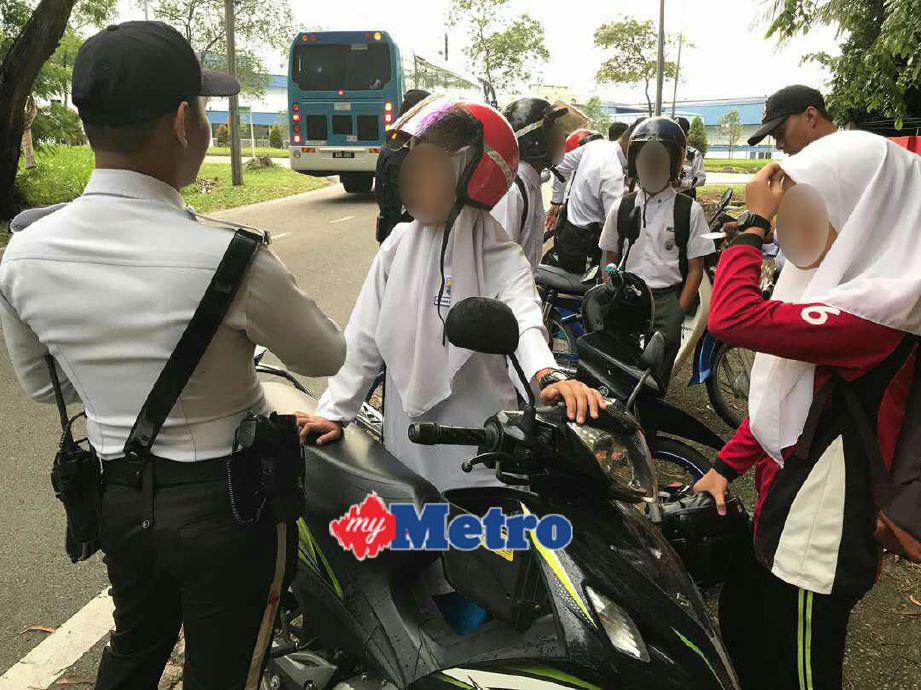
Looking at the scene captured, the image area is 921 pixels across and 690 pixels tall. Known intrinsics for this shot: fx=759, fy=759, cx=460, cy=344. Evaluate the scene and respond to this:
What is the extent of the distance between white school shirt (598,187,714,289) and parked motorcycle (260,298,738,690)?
2597 millimetres

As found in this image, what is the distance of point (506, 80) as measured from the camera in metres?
34.1

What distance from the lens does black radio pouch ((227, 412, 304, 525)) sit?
4.98ft

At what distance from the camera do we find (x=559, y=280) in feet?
17.2

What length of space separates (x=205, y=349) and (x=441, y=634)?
85cm

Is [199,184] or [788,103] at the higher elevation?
[788,103]

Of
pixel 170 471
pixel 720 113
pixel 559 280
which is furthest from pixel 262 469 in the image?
pixel 720 113

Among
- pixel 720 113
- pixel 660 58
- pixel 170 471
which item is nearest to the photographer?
pixel 170 471

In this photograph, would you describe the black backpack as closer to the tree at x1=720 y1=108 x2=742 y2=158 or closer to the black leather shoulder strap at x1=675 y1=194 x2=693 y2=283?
the black leather shoulder strap at x1=675 y1=194 x2=693 y2=283

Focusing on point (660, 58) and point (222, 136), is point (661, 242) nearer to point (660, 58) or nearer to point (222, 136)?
point (660, 58)

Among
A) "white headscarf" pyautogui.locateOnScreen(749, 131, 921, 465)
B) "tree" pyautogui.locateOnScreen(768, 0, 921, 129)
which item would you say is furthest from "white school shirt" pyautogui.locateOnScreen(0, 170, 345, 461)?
"tree" pyautogui.locateOnScreen(768, 0, 921, 129)

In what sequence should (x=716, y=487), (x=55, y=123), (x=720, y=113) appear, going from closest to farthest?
Answer: (x=716, y=487) < (x=55, y=123) < (x=720, y=113)

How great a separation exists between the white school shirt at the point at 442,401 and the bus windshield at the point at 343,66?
1398 centimetres

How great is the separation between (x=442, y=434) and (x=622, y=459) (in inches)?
15.0

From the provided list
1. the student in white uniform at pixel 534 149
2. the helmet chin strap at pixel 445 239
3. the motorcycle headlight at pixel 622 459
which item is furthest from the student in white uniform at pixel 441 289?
the student in white uniform at pixel 534 149
